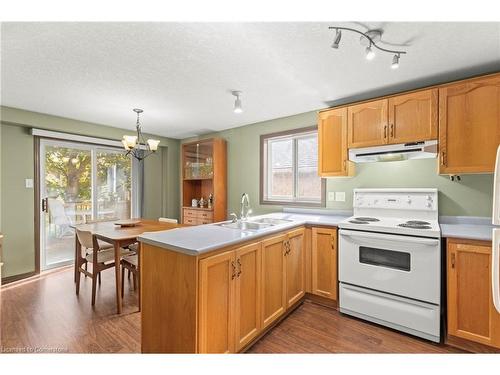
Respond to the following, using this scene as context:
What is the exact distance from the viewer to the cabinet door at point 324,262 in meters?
2.50

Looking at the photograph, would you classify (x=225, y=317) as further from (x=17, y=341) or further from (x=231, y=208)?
(x=231, y=208)

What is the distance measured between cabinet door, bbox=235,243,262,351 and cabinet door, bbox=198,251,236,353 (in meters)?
0.06

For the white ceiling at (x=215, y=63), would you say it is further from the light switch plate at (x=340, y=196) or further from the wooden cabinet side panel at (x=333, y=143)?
the light switch plate at (x=340, y=196)

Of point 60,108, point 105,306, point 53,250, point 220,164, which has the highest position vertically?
point 60,108

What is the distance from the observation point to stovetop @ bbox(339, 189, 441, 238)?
2.13 metres

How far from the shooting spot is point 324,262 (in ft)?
8.41

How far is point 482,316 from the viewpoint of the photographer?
1798 millimetres

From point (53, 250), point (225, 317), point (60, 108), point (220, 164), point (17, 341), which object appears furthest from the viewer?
point (220, 164)

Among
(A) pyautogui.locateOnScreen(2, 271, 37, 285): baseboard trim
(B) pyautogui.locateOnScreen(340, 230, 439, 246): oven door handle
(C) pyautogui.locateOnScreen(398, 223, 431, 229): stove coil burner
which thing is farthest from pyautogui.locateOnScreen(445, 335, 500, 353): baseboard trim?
(A) pyautogui.locateOnScreen(2, 271, 37, 285): baseboard trim

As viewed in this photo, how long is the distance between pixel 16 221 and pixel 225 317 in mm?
3482

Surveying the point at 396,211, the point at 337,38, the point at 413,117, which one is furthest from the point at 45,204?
the point at 413,117

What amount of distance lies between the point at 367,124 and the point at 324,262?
152cm
